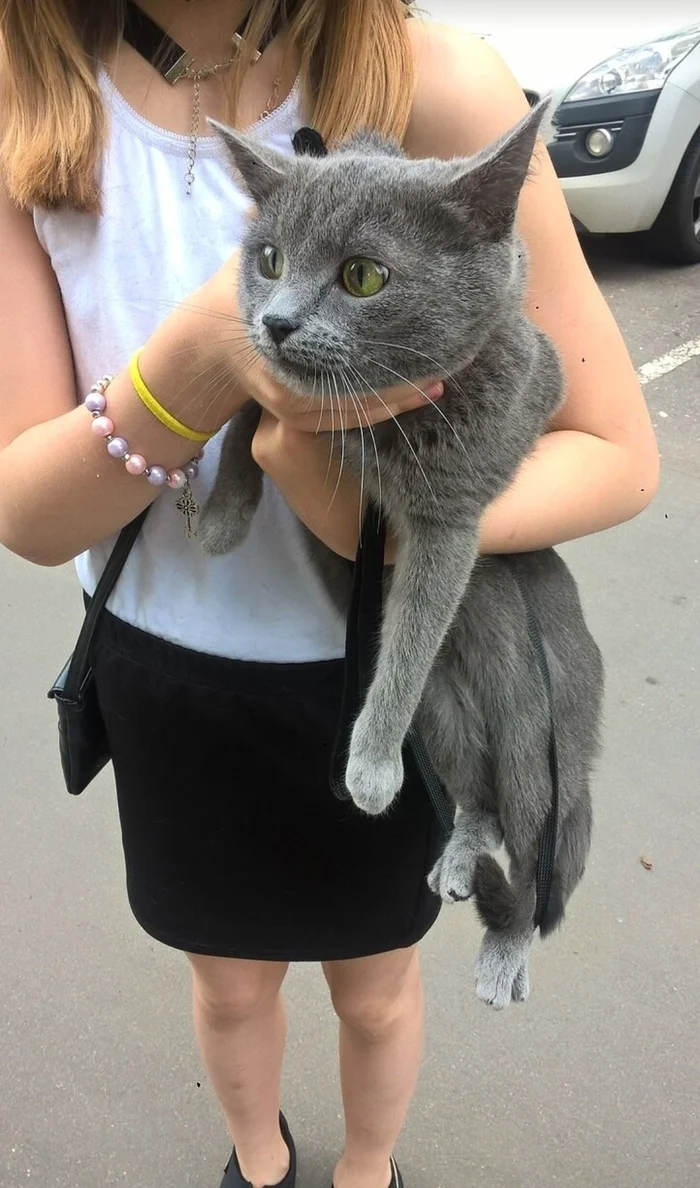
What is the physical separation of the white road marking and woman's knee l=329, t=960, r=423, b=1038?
2301mm

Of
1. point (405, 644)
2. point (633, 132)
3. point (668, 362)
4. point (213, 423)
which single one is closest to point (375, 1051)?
point (405, 644)

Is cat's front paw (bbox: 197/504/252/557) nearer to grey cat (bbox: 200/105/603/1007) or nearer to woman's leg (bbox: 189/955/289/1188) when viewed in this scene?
Answer: grey cat (bbox: 200/105/603/1007)

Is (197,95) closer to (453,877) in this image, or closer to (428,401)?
(428,401)

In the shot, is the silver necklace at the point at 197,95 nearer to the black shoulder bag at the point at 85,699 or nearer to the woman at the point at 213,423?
the woman at the point at 213,423

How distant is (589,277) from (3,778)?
1496 millimetres

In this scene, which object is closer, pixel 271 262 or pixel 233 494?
pixel 271 262

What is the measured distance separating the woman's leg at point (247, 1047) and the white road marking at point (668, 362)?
236cm

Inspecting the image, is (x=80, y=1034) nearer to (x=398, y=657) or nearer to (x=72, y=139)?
(x=398, y=657)

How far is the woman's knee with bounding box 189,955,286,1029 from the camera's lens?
3.34 ft

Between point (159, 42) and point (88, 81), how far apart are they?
8 cm

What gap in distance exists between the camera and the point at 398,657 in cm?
82

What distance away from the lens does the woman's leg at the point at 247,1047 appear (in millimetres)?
1036

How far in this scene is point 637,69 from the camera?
3.11m

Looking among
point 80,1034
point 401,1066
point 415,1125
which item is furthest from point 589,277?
point 80,1034
